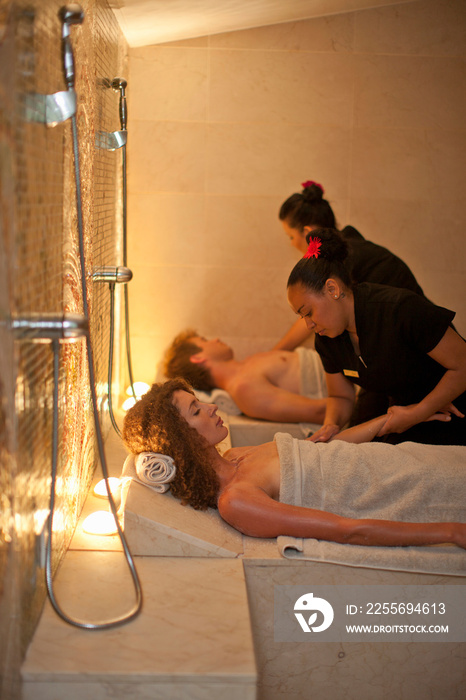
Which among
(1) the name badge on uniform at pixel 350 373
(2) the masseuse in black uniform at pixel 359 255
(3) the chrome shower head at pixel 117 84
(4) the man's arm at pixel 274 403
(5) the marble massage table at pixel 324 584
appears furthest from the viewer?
(4) the man's arm at pixel 274 403

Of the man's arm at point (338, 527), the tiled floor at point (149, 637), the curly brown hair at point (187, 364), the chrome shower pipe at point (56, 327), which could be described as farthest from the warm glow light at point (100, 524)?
the curly brown hair at point (187, 364)

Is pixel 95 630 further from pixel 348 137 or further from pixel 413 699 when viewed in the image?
pixel 348 137

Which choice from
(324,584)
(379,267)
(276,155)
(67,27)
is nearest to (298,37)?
(276,155)

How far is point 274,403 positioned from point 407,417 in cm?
84

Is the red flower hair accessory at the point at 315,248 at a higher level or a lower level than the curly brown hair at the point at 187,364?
higher

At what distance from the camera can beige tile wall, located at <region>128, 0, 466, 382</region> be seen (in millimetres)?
3207

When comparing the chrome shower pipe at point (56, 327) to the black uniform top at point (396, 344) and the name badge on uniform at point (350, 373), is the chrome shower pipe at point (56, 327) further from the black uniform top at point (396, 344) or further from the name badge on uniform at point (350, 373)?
the name badge on uniform at point (350, 373)

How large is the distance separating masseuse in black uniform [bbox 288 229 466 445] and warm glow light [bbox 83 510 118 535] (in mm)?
821

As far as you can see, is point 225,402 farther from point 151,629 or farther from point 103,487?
point 151,629

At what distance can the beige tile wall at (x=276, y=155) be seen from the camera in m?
3.21

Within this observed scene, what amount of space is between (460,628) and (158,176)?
2.42 meters

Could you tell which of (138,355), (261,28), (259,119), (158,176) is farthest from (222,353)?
Result: (261,28)

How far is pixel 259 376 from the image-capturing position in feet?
9.65

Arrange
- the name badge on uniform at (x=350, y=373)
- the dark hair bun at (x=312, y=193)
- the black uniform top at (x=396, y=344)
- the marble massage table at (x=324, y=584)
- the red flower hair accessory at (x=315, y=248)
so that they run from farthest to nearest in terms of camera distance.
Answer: the dark hair bun at (x=312, y=193)
the name badge on uniform at (x=350, y=373)
the red flower hair accessory at (x=315, y=248)
the black uniform top at (x=396, y=344)
the marble massage table at (x=324, y=584)
